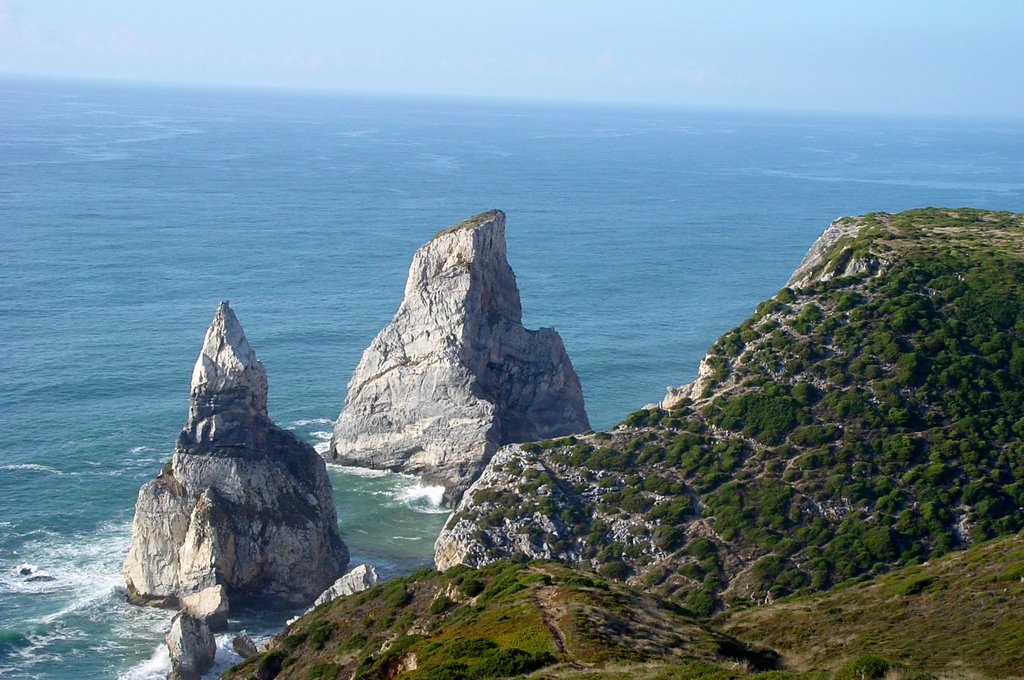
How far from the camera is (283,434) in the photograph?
51969 millimetres

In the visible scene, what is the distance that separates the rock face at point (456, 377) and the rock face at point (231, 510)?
1189 cm

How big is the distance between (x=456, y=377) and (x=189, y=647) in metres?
23.0

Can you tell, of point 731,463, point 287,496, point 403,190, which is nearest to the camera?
point 731,463

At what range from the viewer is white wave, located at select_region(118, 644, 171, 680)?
43.0 m

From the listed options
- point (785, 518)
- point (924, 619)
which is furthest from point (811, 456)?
point (924, 619)

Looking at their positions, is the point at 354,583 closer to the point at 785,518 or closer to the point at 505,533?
the point at 505,533

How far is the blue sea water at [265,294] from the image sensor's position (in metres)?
53.7

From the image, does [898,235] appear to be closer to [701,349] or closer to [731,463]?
[731,463]

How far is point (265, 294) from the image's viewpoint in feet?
327

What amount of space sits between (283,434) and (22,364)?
32386mm

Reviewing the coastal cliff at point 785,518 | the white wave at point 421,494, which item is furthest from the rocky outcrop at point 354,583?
the white wave at point 421,494

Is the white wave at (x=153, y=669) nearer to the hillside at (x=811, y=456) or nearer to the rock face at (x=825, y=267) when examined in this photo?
the hillside at (x=811, y=456)

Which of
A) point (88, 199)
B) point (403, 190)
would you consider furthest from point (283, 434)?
point (403, 190)

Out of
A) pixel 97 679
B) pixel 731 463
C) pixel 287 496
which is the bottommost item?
pixel 97 679
